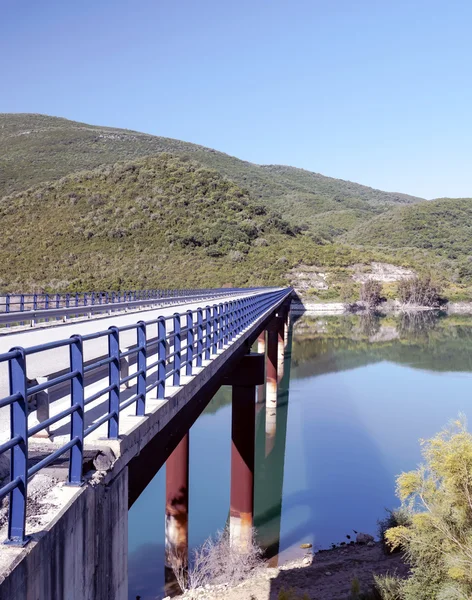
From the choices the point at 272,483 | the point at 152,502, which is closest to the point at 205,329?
the point at 152,502

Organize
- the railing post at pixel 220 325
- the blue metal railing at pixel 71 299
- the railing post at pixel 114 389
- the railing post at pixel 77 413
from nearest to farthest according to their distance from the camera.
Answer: the railing post at pixel 77 413 < the railing post at pixel 114 389 < the railing post at pixel 220 325 < the blue metal railing at pixel 71 299

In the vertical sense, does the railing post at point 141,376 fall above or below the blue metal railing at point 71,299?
above

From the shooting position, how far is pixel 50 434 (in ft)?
14.4

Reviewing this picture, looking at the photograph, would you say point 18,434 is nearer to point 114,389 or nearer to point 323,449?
point 114,389

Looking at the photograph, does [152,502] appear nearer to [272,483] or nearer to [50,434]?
[272,483]

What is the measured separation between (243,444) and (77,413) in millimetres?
10642

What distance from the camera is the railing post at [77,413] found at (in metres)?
3.71

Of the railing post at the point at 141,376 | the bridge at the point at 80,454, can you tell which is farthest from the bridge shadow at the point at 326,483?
the railing post at the point at 141,376

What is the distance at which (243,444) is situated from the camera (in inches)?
551

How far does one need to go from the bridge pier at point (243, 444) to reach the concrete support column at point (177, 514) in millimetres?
1381

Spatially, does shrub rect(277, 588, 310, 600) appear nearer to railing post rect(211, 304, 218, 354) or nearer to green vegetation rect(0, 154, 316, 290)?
railing post rect(211, 304, 218, 354)

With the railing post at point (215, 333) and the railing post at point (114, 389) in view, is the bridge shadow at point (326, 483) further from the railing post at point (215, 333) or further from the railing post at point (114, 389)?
the railing post at point (114, 389)

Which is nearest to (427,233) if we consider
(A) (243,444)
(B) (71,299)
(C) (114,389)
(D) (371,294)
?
(D) (371,294)

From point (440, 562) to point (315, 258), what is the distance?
74.5 m
